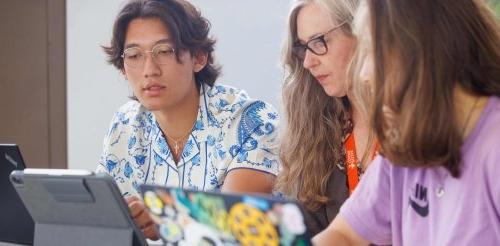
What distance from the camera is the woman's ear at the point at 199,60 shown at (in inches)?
77.8

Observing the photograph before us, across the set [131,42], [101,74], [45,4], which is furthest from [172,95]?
[45,4]

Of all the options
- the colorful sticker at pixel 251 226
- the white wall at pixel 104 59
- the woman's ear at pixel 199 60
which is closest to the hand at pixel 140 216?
the colorful sticker at pixel 251 226

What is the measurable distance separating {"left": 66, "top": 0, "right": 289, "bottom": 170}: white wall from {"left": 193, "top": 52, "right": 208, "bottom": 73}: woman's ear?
2.62ft

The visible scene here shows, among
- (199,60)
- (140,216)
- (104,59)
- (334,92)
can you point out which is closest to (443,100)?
(140,216)

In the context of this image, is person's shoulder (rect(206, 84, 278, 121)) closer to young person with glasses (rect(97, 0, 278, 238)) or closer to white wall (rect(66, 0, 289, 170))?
young person with glasses (rect(97, 0, 278, 238))

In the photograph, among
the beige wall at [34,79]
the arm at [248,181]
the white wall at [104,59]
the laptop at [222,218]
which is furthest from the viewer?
the beige wall at [34,79]

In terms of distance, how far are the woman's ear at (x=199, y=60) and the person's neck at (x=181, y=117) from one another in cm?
7

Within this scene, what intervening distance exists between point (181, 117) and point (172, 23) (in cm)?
27

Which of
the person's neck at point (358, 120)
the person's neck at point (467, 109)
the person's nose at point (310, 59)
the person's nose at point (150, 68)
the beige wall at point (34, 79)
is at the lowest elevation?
the beige wall at point (34, 79)

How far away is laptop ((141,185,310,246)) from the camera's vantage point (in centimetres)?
85

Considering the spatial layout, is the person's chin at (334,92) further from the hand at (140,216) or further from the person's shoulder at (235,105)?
the hand at (140,216)

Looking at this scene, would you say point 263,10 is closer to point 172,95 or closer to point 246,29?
point 246,29

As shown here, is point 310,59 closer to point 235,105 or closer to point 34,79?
point 235,105

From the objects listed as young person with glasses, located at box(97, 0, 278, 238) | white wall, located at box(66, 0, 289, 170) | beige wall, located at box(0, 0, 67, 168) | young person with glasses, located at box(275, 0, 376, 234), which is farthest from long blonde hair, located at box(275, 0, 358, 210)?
beige wall, located at box(0, 0, 67, 168)
